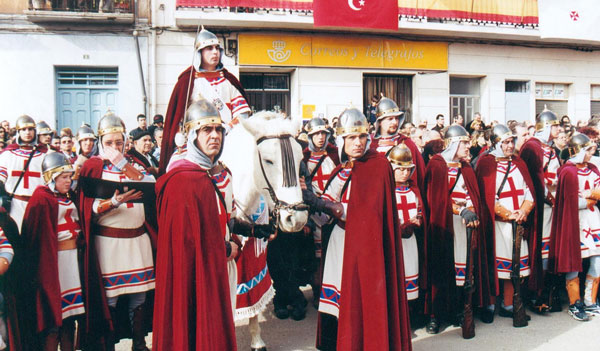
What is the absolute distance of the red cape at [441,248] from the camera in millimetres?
5188

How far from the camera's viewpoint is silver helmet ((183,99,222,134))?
316cm

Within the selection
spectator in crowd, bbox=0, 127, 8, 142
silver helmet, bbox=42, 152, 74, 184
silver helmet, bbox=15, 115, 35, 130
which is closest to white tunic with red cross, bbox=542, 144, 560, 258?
silver helmet, bbox=42, 152, 74, 184

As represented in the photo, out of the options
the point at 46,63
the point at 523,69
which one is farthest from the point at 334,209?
the point at 523,69

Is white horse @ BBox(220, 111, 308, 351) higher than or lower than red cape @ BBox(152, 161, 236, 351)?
higher

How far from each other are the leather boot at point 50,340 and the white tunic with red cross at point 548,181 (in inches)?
202

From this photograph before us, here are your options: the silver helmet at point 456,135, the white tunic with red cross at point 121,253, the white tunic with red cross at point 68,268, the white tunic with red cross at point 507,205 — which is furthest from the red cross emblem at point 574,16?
the white tunic with red cross at point 68,268

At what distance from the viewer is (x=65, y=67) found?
12383 mm

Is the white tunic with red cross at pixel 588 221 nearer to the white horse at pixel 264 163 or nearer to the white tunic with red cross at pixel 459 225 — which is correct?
the white tunic with red cross at pixel 459 225

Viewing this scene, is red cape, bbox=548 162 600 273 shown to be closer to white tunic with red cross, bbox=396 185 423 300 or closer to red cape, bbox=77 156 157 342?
white tunic with red cross, bbox=396 185 423 300

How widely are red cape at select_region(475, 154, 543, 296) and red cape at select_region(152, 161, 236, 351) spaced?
3.37 metres

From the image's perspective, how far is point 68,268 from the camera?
4027 mm

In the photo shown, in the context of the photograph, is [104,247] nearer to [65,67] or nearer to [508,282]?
[508,282]

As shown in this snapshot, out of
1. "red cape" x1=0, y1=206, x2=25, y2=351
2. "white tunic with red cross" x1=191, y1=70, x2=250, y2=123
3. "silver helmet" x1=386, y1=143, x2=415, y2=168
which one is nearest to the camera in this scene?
"red cape" x1=0, y1=206, x2=25, y2=351

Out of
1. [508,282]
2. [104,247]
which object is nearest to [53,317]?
[104,247]
